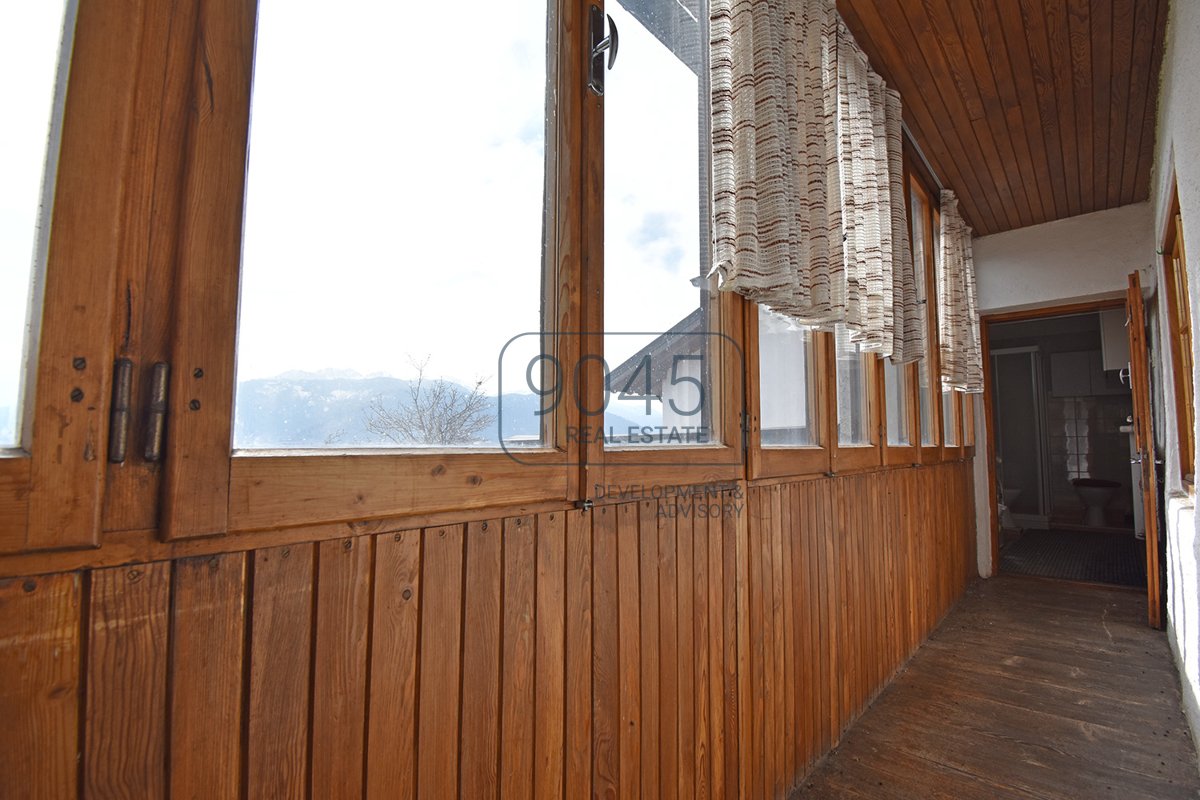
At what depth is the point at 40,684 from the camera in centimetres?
52

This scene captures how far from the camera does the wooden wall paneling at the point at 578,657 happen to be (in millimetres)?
1055

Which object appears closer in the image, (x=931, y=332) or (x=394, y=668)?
(x=394, y=668)

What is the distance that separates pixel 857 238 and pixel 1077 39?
4.47 feet

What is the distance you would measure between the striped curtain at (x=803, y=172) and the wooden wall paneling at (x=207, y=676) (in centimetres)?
116

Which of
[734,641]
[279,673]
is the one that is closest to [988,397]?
[734,641]

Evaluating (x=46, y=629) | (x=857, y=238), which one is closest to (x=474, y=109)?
(x=46, y=629)

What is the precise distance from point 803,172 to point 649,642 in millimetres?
1392

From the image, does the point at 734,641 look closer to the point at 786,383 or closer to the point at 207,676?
the point at 786,383

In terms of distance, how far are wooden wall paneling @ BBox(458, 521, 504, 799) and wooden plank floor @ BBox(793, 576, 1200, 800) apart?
130 cm

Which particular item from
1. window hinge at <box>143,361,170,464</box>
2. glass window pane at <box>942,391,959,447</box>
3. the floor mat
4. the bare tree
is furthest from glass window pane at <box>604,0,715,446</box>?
the floor mat

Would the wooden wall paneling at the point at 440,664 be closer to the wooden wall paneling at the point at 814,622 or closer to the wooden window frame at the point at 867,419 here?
the wooden wall paneling at the point at 814,622

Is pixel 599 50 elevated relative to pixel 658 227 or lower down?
elevated

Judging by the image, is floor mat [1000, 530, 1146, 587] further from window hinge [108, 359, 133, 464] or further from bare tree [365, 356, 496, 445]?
window hinge [108, 359, 133, 464]

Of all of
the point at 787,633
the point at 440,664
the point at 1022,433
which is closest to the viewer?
the point at 440,664
